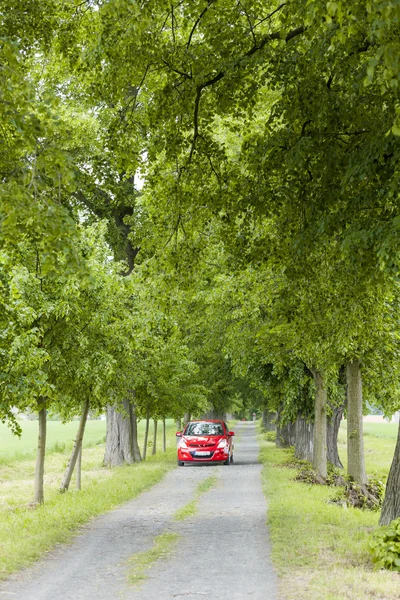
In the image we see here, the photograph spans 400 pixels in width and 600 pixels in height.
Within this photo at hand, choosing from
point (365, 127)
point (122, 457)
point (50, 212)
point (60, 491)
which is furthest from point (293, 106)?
point (122, 457)

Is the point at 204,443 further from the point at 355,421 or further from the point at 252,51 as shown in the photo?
the point at 252,51

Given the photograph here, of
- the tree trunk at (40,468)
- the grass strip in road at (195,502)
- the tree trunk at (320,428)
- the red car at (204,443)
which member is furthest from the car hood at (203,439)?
the tree trunk at (40,468)

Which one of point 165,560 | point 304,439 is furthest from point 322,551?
point 304,439

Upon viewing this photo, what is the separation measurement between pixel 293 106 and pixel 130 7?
119 inches

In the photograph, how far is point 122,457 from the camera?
26.4 meters

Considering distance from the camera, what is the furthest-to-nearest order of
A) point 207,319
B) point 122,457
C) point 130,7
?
point 122,457 → point 207,319 → point 130,7

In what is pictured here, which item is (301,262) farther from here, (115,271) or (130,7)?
(115,271)

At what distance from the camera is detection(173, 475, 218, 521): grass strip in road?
13156mm

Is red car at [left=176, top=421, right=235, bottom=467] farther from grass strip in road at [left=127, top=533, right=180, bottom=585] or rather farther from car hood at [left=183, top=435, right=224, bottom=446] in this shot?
grass strip in road at [left=127, top=533, right=180, bottom=585]

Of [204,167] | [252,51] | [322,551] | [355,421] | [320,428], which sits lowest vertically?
[322,551]

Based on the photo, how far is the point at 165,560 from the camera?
8.88m

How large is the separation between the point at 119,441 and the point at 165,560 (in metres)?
18.0

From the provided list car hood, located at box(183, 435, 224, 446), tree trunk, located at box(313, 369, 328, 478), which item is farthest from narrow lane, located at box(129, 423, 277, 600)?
car hood, located at box(183, 435, 224, 446)

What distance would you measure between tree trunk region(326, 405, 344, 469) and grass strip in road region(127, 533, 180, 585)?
16778 mm
